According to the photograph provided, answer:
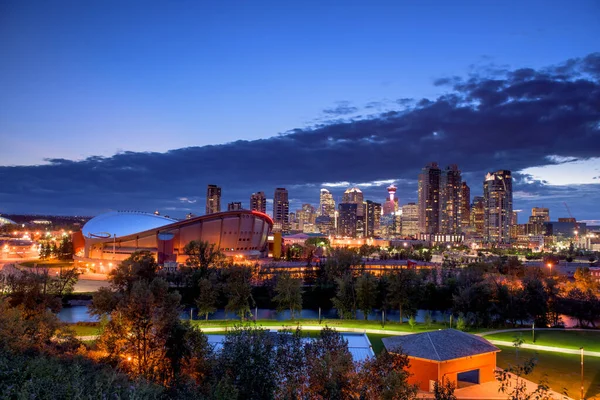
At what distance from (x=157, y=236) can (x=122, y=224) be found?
11.4 meters

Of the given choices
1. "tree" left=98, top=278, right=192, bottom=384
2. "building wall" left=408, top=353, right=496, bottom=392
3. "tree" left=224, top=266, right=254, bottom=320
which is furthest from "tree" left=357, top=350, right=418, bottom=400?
"tree" left=224, top=266, right=254, bottom=320

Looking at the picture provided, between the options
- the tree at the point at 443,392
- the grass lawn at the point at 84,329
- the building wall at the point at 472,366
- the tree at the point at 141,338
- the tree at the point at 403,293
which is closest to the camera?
the tree at the point at 443,392

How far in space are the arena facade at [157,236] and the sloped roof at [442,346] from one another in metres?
71.3

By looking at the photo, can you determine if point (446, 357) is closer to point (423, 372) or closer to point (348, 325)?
point (423, 372)

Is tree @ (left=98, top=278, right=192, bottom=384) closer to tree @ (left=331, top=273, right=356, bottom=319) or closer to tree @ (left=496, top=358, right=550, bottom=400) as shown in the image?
tree @ (left=496, top=358, right=550, bottom=400)

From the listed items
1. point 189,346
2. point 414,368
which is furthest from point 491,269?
point 189,346

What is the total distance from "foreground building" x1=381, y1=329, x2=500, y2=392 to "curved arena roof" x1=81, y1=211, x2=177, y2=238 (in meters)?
81.7

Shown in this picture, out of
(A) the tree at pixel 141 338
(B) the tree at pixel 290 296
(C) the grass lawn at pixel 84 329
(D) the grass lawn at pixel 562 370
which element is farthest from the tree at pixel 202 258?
(D) the grass lawn at pixel 562 370

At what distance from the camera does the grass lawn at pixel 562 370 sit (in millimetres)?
27125

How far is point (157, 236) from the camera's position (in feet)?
319

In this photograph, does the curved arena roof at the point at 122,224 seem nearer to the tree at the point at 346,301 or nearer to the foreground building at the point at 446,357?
the tree at the point at 346,301

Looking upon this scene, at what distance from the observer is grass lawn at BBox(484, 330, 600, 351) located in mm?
38938

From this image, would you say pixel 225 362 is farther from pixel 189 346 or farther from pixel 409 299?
pixel 409 299

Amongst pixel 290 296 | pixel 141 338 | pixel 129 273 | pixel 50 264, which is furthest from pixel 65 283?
pixel 50 264
